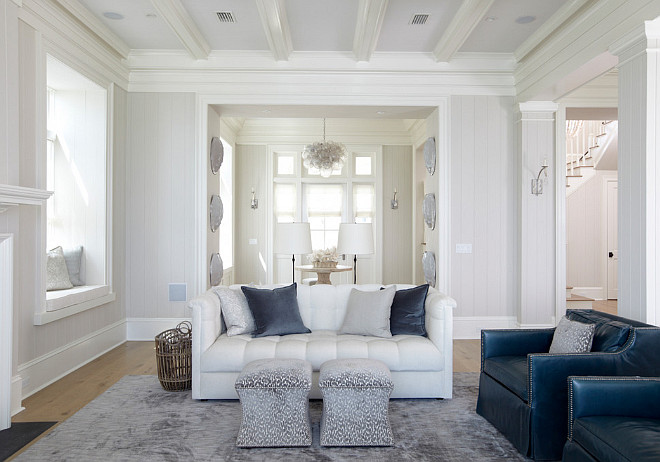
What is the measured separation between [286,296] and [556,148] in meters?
3.69

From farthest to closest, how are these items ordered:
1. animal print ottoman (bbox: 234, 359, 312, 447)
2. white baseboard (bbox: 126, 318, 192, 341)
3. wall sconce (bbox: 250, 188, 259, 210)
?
1. wall sconce (bbox: 250, 188, 259, 210)
2. white baseboard (bbox: 126, 318, 192, 341)
3. animal print ottoman (bbox: 234, 359, 312, 447)

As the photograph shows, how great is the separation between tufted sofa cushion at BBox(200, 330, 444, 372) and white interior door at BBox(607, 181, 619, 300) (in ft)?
21.6

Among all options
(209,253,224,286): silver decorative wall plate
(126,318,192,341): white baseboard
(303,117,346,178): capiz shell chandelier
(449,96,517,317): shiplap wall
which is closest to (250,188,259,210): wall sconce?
(303,117,346,178): capiz shell chandelier

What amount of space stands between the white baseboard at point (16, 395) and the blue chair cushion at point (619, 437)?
3.49 metres

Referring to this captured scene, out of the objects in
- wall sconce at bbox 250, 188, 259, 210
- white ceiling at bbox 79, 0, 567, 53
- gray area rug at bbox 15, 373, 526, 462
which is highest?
white ceiling at bbox 79, 0, 567, 53

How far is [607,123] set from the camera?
27.0 ft

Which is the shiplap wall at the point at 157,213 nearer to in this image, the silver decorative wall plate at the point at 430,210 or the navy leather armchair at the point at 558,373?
the silver decorative wall plate at the point at 430,210

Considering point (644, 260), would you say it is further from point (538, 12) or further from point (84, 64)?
point (84, 64)

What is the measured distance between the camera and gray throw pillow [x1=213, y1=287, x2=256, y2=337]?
153 inches

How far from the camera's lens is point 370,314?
393 centimetres

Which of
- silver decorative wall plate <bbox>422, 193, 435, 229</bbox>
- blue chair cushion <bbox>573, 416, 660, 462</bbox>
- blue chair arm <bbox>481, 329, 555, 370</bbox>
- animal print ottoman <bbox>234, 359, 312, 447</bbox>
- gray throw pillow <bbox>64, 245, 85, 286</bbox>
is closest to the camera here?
blue chair cushion <bbox>573, 416, 660, 462</bbox>

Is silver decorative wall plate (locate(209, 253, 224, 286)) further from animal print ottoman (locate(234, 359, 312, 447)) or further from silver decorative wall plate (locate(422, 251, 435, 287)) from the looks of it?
animal print ottoman (locate(234, 359, 312, 447))

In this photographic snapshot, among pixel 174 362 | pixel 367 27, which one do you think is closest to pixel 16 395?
pixel 174 362

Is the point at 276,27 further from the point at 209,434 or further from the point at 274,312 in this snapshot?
the point at 209,434
